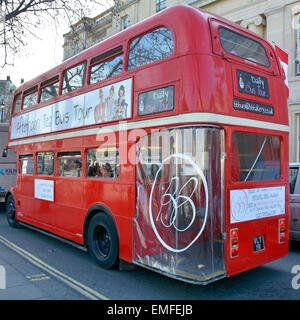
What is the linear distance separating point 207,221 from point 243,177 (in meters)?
1.04

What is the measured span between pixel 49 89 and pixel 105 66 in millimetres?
2598

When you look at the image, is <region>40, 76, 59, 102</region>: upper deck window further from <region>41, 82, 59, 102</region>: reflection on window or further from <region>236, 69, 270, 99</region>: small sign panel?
<region>236, 69, 270, 99</region>: small sign panel

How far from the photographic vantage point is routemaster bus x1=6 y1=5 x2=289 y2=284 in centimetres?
456

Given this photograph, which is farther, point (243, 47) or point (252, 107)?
point (243, 47)

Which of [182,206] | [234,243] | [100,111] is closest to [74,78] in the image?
[100,111]

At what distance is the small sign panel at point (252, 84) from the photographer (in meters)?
4.98

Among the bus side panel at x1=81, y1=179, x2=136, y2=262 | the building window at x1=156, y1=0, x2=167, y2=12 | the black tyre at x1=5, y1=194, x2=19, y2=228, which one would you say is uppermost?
the building window at x1=156, y1=0, x2=167, y2=12

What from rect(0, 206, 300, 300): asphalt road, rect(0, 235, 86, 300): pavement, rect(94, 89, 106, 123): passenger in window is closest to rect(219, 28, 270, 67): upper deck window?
rect(94, 89, 106, 123): passenger in window

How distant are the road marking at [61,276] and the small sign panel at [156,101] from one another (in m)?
2.81

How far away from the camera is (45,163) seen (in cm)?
859

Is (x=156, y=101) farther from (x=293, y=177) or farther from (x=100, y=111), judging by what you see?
(x=293, y=177)

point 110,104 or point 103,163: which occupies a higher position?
point 110,104

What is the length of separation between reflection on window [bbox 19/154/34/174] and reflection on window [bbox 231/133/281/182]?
6220mm

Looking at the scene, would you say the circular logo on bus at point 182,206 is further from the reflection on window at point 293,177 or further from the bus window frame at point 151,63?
the reflection on window at point 293,177
